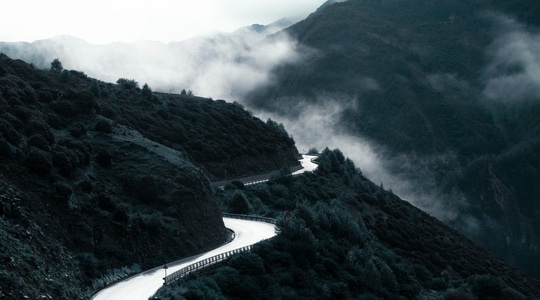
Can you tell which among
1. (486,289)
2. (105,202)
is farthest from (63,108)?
(486,289)

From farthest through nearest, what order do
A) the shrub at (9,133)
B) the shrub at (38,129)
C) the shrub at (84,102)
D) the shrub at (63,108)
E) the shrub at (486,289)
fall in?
1. the shrub at (84,102)
2. the shrub at (486,289)
3. the shrub at (63,108)
4. the shrub at (38,129)
5. the shrub at (9,133)

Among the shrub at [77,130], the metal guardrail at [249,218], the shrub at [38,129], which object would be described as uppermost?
the shrub at [77,130]

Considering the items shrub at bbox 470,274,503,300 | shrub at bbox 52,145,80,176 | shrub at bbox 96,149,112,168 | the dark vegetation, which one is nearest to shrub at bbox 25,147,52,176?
shrub at bbox 52,145,80,176

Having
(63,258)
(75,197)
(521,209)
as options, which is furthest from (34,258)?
(521,209)

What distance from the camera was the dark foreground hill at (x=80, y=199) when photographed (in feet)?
88.9

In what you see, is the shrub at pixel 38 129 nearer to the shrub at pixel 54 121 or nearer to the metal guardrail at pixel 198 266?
the shrub at pixel 54 121

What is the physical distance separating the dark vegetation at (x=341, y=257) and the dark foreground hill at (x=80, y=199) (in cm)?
460

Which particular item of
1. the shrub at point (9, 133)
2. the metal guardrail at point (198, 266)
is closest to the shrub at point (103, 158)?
the shrub at point (9, 133)

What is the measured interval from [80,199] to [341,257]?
54.3ft

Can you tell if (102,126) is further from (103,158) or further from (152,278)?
(152,278)

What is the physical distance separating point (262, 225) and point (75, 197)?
18.6m

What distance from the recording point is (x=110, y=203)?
3597 cm

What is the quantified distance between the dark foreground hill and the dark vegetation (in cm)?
460

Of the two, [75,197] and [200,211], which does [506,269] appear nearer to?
[200,211]
